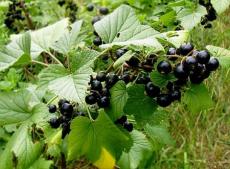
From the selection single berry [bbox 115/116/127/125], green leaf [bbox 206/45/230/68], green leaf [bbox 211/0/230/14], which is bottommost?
green leaf [bbox 211/0/230/14]

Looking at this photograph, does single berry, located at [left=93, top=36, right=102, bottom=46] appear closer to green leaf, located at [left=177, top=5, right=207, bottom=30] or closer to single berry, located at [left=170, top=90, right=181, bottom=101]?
single berry, located at [left=170, top=90, right=181, bottom=101]

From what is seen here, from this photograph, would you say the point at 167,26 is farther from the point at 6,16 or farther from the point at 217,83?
the point at 6,16

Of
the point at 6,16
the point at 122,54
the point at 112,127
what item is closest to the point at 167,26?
the point at 122,54

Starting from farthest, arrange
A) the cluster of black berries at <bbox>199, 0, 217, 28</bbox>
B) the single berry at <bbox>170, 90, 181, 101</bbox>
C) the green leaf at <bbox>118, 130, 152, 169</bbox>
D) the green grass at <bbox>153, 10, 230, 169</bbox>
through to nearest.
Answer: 1. the green grass at <bbox>153, 10, 230, 169</bbox>
2. the cluster of black berries at <bbox>199, 0, 217, 28</bbox>
3. the green leaf at <bbox>118, 130, 152, 169</bbox>
4. the single berry at <bbox>170, 90, 181, 101</bbox>

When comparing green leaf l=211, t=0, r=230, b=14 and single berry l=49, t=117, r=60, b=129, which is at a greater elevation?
single berry l=49, t=117, r=60, b=129

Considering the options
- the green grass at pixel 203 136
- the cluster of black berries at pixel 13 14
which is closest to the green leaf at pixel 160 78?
the green grass at pixel 203 136

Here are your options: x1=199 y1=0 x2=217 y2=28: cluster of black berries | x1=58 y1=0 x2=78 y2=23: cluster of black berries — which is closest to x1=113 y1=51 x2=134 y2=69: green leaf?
x1=199 y1=0 x2=217 y2=28: cluster of black berries

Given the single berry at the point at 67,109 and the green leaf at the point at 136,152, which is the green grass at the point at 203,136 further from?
the single berry at the point at 67,109

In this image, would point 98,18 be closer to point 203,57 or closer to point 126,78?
point 126,78
